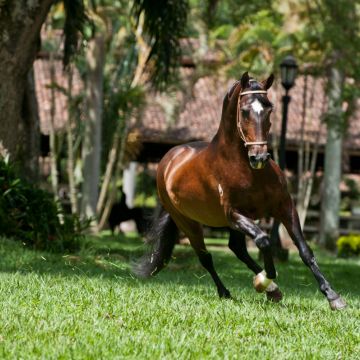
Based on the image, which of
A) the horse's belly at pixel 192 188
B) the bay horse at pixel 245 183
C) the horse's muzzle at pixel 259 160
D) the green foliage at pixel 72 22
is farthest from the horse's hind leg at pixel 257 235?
the green foliage at pixel 72 22

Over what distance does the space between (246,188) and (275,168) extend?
14.0 inches

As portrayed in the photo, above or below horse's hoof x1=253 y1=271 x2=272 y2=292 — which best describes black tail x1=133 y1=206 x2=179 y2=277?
below

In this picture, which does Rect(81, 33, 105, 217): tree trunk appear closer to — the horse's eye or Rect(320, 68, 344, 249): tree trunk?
Rect(320, 68, 344, 249): tree trunk

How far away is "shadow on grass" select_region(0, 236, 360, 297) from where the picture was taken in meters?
11.9

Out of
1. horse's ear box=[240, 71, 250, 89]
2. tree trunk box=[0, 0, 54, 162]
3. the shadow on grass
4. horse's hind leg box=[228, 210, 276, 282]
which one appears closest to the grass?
horse's hind leg box=[228, 210, 276, 282]

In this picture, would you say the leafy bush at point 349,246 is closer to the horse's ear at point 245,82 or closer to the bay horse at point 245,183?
the bay horse at point 245,183

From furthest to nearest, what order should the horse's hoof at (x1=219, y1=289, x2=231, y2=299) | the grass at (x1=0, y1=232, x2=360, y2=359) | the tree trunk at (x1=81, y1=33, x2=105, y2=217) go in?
1. the tree trunk at (x1=81, y1=33, x2=105, y2=217)
2. the horse's hoof at (x1=219, y1=289, x2=231, y2=299)
3. the grass at (x1=0, y1=232, x2=360, y2=359)

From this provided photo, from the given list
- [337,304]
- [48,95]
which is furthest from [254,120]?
[48,95]

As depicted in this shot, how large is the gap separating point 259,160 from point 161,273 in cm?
652

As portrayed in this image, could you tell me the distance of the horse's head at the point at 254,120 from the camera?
810 centimetres

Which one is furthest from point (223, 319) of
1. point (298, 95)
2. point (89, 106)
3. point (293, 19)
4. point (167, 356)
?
point (298, 95)

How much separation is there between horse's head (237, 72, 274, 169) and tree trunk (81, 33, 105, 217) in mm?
18400

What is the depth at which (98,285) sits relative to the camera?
936 cm

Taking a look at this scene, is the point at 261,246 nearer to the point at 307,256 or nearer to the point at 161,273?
the point at 307,256
